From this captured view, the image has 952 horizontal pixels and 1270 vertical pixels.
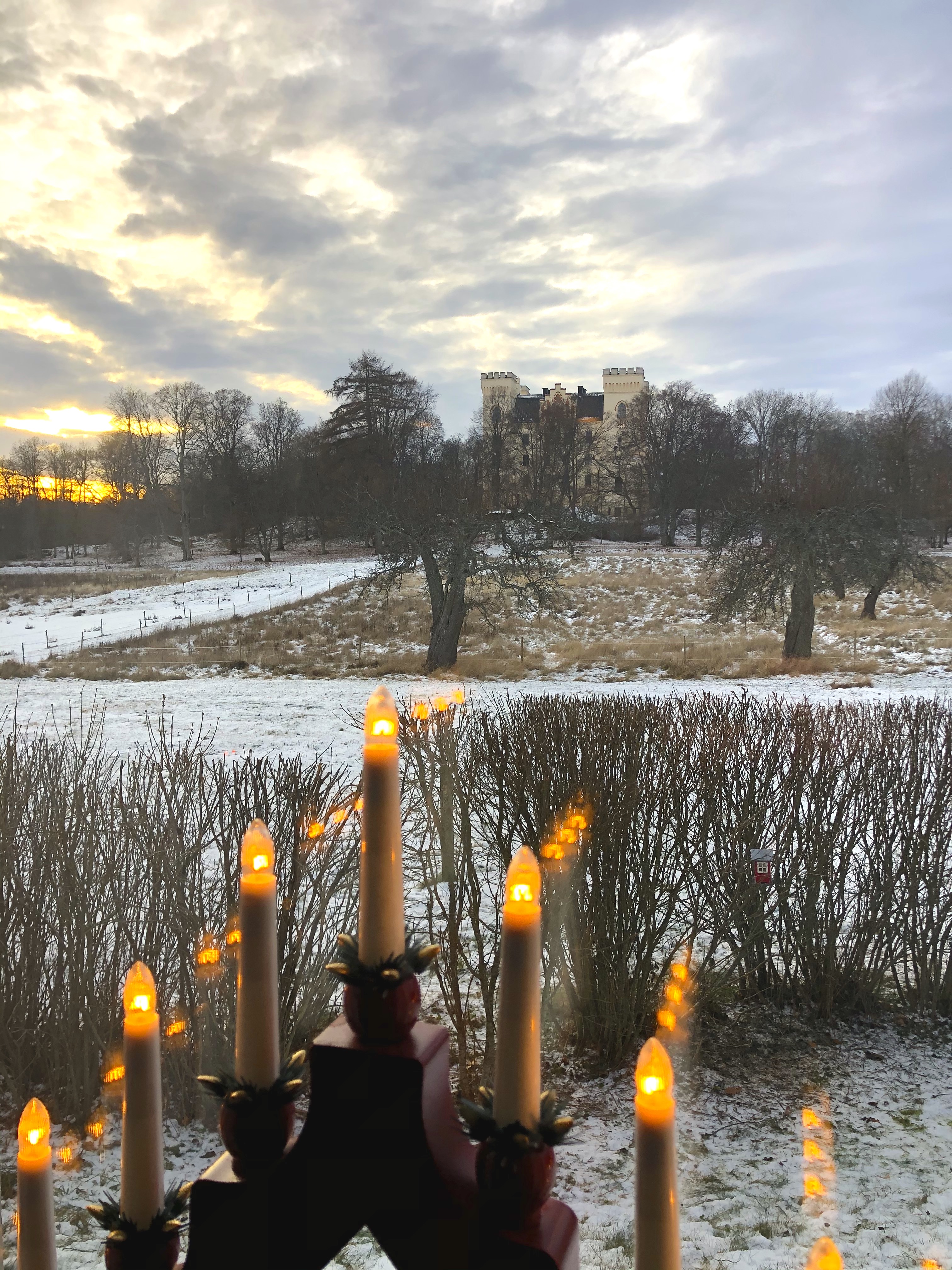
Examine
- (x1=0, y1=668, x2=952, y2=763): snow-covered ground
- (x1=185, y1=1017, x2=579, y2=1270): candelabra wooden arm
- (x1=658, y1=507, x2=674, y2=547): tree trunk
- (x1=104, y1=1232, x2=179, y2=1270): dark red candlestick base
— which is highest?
(x1=658, y1=507, x2=674, y2=547): tree trunk

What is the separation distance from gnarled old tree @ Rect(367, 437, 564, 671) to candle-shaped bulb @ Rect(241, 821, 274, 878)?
1813cm

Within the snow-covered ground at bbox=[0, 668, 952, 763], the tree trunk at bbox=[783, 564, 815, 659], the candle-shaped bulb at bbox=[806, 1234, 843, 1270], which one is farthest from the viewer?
the tree trunk at bbox=[783, 564, 815, 659]

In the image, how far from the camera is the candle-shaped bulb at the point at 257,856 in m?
0.79

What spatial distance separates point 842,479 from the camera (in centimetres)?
2100

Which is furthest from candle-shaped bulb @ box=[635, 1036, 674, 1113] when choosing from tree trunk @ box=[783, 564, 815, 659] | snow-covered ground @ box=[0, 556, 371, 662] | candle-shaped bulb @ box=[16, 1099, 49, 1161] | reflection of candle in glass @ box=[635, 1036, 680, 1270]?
snow-covered ground @ box=[0, 556, 371, 662]

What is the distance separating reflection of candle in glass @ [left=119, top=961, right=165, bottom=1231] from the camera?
0.78 m

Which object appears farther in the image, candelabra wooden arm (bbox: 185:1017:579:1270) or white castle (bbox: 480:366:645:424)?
white castle (bbox: 480:366:645:424)

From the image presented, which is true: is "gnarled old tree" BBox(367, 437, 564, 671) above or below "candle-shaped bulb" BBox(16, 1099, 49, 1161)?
above

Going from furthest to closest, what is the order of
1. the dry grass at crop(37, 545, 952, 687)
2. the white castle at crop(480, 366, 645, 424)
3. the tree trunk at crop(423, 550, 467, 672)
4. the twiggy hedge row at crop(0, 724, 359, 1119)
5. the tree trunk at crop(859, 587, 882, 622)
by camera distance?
the white castle at crop(480, 366, 645, 424) < the tree trunk at crop(859, 587, 882, 622) < the tree trunk at crop(423, 550, 467, 672) < the dry grass at crop(37, 545, 952, 687) < the twiggy hedge row at crop(0, 724, 359, 1119)

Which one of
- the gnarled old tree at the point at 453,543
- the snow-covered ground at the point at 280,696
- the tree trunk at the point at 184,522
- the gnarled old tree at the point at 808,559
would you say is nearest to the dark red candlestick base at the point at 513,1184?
the snow-covered ground at the point at 280,696

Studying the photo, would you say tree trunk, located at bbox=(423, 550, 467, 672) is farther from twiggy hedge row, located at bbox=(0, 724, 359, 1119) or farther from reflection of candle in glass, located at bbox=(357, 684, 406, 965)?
reflection of candle in glass, located at bbox=(357, 684, 406, 965)

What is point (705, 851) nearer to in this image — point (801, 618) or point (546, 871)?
point (546, 871)

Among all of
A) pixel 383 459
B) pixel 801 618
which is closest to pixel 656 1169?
pixel 801 618

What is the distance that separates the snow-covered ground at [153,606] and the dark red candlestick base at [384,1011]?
82.6ft
